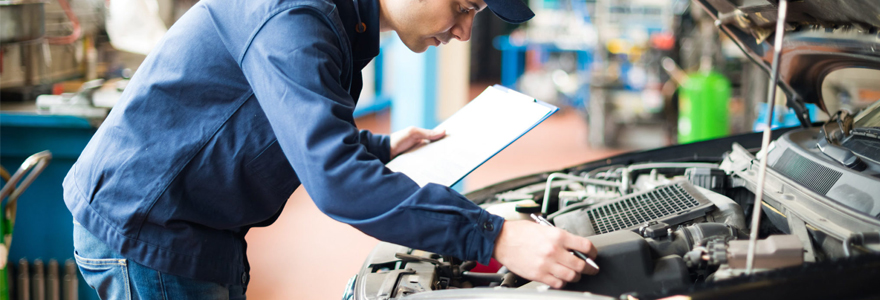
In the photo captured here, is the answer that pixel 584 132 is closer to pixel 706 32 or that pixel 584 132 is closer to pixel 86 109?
pixel 706 32

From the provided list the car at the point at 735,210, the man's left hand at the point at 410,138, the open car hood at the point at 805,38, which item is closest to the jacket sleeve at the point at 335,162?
the car at the point at 735,210

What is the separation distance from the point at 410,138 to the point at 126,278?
2.36 feet

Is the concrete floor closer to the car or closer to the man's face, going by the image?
the car

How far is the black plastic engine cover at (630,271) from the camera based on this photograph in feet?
3.84

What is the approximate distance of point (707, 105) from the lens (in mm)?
5285

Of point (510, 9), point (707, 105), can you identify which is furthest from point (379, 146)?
point (707, 105)

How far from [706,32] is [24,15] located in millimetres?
5086

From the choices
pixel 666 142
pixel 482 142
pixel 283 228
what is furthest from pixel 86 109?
pixel 666 142

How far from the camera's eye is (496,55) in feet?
33.9

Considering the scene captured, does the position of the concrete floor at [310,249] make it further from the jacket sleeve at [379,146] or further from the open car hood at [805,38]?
the open car hood at [805,38]

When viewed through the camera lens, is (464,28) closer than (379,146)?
Yes

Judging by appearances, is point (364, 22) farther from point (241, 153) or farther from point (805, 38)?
point (805, 38)

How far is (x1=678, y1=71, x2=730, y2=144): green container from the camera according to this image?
5.26 meters

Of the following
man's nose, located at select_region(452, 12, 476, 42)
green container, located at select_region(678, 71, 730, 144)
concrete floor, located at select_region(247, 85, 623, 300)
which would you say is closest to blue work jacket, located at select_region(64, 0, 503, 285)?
man's nose, located at select_region(452, 12, 476, 42)
